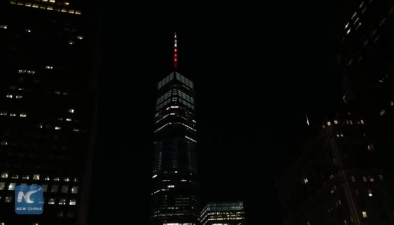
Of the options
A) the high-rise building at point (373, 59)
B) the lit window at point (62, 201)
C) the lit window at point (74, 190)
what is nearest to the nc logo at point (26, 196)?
the lit window at point (62, 201)

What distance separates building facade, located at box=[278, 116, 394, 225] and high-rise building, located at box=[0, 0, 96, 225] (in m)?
64.3

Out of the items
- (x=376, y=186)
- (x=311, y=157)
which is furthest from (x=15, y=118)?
(x=376, y=186)

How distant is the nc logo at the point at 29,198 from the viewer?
90.2m

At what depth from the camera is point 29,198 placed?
300 ft

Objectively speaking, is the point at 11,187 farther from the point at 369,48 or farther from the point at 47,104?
the point at 369,48

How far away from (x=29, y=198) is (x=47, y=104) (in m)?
36.8

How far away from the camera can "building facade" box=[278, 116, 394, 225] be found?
104 metres

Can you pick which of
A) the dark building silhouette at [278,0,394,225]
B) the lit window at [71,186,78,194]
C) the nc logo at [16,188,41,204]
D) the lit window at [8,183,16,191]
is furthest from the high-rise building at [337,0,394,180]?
the lit window at [8,183,16,191]

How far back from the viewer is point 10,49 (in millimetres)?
131250

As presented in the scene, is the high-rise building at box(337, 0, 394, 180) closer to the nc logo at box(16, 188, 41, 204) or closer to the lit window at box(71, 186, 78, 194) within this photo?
the lit window at box(71, 186, 78, 194)

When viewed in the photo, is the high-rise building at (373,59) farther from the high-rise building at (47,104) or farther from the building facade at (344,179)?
the high-rise building at (47,104)

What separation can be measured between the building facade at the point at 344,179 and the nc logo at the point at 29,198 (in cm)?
7075

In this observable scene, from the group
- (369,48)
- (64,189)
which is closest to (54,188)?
(64,189)

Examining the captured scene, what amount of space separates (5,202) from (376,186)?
8853cm
